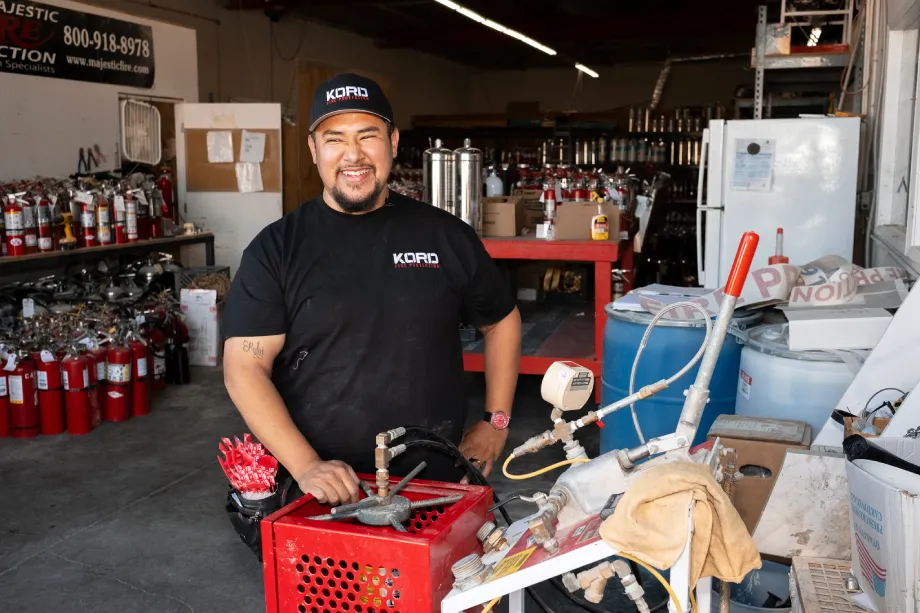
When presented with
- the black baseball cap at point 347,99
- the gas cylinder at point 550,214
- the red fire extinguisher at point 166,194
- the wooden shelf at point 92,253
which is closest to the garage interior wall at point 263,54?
the red fire extinguisher at point 166,194

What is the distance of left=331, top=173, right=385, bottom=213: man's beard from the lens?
206 cm

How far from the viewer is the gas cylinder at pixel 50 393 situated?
4605mm

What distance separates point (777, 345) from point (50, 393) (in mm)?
3776

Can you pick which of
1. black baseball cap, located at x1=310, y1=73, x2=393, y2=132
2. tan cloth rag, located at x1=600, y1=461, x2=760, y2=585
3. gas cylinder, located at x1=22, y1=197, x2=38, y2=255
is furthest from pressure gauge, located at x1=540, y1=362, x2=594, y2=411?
gas cylinder, located at x1=22, y1=197, x2=38, y2=255

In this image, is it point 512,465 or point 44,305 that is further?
point 44,305

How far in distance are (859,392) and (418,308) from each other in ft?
4.30

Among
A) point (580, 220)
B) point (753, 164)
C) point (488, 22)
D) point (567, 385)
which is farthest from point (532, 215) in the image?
point (488, 22)

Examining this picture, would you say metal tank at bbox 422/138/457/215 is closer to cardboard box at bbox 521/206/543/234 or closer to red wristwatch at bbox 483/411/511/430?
cardboard box at bbox 521/206/543/234

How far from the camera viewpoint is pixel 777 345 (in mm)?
2789

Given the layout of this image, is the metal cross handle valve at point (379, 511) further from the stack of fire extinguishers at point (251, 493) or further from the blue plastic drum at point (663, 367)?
the blue plastic drum at point (663, 367)

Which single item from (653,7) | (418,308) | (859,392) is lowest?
(859,392)

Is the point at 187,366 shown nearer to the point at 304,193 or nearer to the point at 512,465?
the point at 512,465

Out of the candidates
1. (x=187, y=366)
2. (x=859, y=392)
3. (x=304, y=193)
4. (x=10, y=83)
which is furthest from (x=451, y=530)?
(x=304, y=193)

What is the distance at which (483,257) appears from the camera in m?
2.27
